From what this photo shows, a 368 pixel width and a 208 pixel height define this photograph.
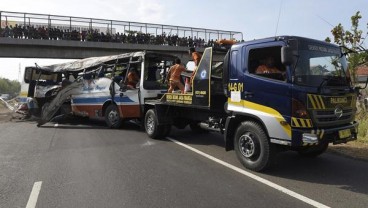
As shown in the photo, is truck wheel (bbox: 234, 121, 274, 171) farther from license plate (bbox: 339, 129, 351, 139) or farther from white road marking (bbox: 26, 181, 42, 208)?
white road marking (bbox: 26, 181, 42, 208)

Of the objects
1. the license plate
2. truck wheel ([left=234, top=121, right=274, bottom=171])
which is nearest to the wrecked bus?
truck wheel ([left=234, top=121, right=274, bottom=171])

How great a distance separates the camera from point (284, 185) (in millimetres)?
6016

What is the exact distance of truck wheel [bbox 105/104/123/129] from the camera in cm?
1327

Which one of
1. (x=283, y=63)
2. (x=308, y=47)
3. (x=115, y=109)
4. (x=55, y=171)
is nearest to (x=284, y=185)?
(x=283, y=63)

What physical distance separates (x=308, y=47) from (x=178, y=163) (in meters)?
3.31

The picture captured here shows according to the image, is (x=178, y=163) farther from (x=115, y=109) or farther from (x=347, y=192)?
(x=115, y=109)

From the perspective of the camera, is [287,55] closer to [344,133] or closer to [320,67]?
[320,67]

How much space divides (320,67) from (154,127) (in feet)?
17.4

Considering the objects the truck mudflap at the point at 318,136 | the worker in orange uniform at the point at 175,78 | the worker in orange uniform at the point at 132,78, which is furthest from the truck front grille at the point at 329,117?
the worker in orange uniform at the point at 132,78

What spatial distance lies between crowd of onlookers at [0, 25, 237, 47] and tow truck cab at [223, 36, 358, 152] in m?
27.3

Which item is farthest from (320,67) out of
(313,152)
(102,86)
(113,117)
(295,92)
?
(102,86)

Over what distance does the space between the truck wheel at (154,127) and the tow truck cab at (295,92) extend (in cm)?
354

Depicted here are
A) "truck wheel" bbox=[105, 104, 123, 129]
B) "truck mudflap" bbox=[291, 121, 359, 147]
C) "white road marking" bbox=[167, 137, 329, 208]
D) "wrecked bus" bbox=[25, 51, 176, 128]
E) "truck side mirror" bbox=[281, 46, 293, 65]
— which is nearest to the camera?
"white road marking" bbox=[167, 137, 329, 208]

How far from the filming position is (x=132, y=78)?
497 inches
